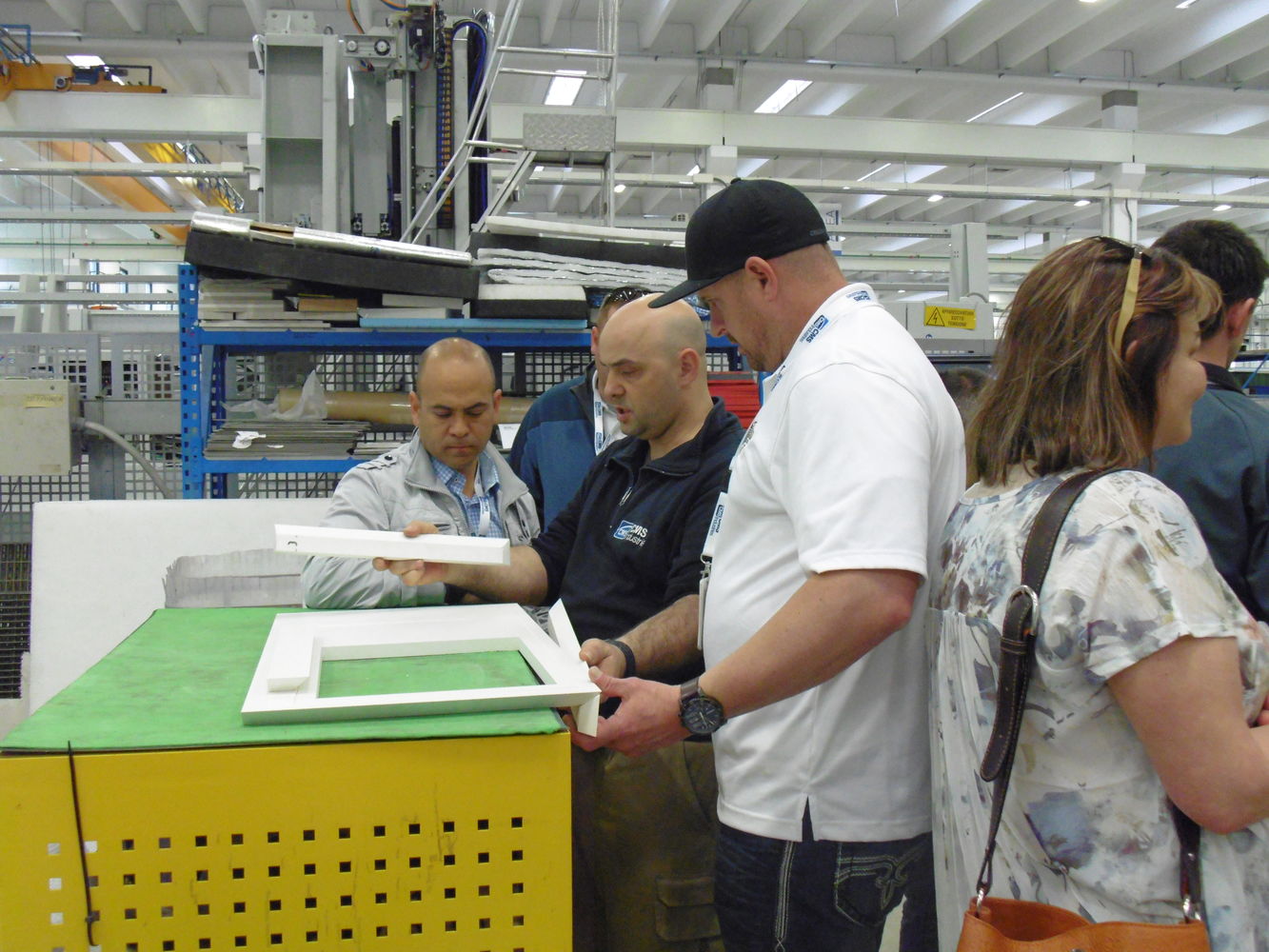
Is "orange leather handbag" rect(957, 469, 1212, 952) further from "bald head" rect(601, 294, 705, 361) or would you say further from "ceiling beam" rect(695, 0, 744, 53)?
"ceiling beam" rect(695, 0, 744, 53)

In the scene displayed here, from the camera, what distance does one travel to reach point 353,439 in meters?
2.84

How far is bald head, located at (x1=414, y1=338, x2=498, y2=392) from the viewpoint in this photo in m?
2.06

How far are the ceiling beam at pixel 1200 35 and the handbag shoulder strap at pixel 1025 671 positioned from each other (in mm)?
7358

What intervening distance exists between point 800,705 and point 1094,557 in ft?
1.46

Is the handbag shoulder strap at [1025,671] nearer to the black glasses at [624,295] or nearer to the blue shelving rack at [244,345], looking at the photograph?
the black glasses at [624,295]

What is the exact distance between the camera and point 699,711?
1130 millimetres

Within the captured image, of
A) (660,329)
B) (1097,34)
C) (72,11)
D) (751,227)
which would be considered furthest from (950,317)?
(72,11)

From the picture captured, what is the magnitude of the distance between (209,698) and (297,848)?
21cm

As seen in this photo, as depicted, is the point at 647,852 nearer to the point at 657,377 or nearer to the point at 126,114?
the point at 657,377

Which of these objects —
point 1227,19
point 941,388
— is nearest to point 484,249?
point 941,388

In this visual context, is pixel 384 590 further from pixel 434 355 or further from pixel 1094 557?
pixel 1094 557

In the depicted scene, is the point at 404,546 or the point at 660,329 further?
the point at 660,329

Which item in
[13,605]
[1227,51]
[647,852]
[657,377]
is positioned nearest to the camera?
[647,852]

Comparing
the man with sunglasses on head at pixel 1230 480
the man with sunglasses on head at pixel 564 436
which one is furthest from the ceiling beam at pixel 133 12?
the man with sunglasses on head at pixel 1230 480
